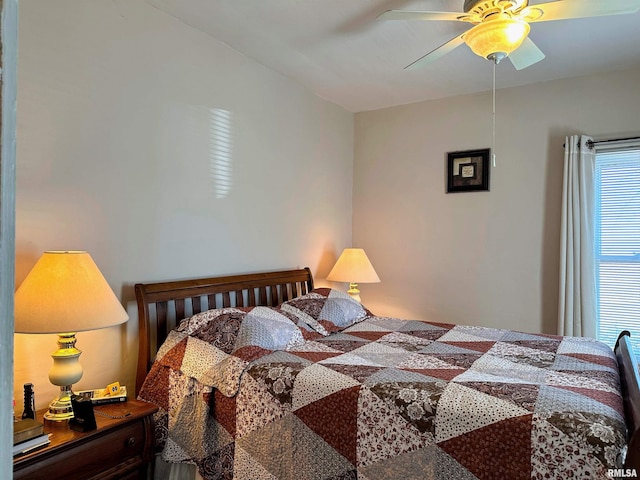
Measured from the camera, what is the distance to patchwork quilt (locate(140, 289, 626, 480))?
1.44 meters

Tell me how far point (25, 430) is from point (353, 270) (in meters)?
2.57

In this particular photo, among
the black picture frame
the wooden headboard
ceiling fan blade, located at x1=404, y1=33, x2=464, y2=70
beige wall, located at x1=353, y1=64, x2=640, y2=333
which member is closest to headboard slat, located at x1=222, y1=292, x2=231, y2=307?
the wooden headboard

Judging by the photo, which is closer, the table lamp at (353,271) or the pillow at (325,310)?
the pillow at (325,310)

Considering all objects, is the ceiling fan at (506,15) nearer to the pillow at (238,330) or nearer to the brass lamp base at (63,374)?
the pillow at (238,330)

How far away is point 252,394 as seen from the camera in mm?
1966

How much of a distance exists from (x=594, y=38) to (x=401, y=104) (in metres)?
1.70

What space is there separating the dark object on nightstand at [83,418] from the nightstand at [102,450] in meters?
0.02

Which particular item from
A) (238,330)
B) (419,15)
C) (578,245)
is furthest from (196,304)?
(578,245)

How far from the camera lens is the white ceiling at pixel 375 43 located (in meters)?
2.38

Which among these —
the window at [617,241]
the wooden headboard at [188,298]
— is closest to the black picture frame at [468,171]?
the window at [617,241]

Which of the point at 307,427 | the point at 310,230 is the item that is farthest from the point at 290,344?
the point at 310,230

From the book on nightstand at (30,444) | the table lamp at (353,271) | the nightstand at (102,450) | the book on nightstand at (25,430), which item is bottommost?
the nightstand at (102,450)

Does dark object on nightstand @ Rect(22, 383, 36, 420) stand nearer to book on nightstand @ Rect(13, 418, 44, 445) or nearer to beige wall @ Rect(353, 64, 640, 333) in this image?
book on nightstand @ Rect(13, 418, 44, 445)

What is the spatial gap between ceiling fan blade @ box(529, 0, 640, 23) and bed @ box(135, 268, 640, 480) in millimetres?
1504
